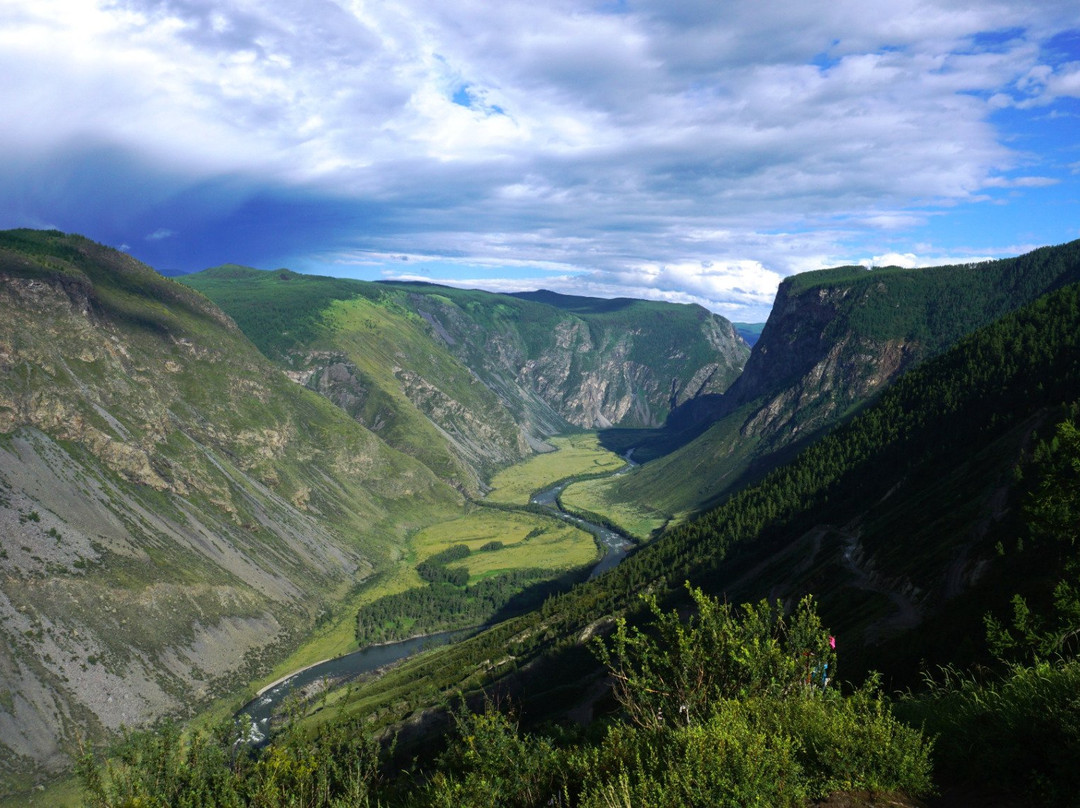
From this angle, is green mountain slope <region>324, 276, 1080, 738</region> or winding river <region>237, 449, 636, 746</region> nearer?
green mountain slope <region>324, 276, 1080, 738</region>

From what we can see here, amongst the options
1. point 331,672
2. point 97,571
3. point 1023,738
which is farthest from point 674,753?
point 97,571

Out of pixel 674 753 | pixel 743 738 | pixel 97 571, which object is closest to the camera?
pixel 743 738

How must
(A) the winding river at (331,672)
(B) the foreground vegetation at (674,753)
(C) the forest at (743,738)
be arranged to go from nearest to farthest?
(C) the forest at (743,738)
(B) the foreground vegetation at (674,753)
(A) the winding river at (331,672)

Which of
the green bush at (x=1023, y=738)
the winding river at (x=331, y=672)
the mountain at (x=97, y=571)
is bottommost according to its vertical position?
the winding river at (x=331, y=672)

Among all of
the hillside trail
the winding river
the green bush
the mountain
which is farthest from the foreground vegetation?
the mountain

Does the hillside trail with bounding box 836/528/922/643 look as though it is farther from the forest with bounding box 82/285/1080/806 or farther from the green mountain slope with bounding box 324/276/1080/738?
the forest with bounding box 82/285/1080/806

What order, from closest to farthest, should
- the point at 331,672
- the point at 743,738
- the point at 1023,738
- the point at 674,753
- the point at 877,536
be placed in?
the point at 1023,738 → the point at 743,738 → the point at 674,753 → the point at 877,536 → the point at 331,672

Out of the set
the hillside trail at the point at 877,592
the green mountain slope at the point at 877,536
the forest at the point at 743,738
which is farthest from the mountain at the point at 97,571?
the hillside trail at the point at 877,592

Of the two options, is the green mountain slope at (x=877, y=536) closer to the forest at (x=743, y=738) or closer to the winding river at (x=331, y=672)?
the winding river at (x=331, y=672)

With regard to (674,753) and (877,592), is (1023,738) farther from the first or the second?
(877,592)

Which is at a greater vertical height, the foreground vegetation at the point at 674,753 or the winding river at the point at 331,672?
the foreground vegetation at the point at 674,753

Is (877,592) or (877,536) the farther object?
(877,536)

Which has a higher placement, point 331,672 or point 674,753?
point 674,753
